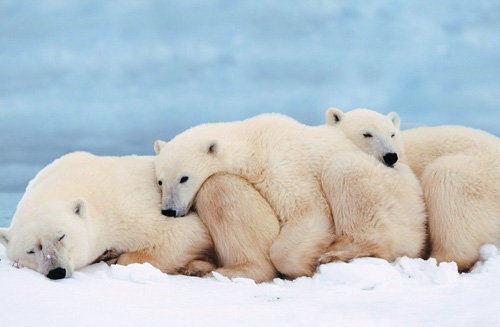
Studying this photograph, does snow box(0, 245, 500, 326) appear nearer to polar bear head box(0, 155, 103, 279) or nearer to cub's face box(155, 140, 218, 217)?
polar bear head box(0, 155, 103, 279)

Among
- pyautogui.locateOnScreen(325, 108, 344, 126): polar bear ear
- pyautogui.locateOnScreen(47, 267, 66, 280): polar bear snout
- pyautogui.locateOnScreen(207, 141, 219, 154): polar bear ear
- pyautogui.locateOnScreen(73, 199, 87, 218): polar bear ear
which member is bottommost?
pyautogui.locateOnScreen(47, 267, 66, 280): polar bear snout

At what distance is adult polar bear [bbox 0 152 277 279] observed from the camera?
5902 millimetres

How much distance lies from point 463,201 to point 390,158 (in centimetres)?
104

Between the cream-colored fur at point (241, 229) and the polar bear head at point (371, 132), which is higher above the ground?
the polar bear head at point (371, 132)

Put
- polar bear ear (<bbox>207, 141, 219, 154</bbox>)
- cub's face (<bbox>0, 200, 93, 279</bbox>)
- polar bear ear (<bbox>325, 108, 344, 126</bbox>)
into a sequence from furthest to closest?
polar bear ear (<bbox>325, 108, 344, 126</bbox>) < polar bear ear (<bbox>207, 141, 219, 154</bbox>) < cub's face (<bbox>0, 200, 93, 279</bbox>)

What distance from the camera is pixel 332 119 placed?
8242mm

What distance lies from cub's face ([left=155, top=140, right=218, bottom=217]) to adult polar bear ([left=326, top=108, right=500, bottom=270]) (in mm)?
1969

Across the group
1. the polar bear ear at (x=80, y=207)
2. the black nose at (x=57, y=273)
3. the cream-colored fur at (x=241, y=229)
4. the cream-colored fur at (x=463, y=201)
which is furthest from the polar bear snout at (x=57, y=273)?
the cream-colored fur at (x=463, y=201)

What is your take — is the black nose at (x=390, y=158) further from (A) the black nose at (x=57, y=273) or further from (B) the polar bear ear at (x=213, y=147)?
(A) the black nose at (x=57, y=273)

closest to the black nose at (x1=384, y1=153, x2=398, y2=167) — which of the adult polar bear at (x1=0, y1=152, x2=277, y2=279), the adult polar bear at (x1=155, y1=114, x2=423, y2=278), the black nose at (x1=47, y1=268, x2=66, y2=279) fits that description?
the adult polar bear at (x1=155, y1=114, x2=423, y2=278)

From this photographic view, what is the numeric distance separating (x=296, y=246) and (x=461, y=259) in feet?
5.65

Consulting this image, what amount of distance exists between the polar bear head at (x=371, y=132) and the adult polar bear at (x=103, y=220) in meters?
1.72

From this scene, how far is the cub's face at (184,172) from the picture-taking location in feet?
22.4

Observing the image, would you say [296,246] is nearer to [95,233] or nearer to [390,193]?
[390,193]
